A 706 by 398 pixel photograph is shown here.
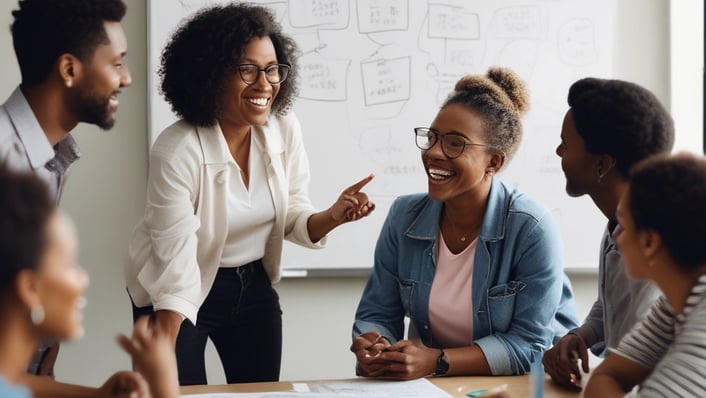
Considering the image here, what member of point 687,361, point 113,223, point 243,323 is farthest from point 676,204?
point 113,223

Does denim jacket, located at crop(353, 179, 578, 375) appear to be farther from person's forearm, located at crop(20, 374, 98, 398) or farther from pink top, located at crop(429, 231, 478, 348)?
person's forearm, located at crop(20, 374, 98, 398)

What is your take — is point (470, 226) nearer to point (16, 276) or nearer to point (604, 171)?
point (604, 171)

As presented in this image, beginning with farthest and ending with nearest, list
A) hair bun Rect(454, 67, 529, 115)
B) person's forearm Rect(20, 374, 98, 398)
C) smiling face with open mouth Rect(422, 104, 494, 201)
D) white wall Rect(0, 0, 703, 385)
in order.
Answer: white wall Rect(0, 0, 703, 385)
hair bun Rect(454, 67, 529, 115)
smiling face with open mouth Rect(422, 104, 494, 201)
person's forearm Rect(20, 374, 98, 398)

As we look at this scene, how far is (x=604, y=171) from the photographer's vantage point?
197 cm

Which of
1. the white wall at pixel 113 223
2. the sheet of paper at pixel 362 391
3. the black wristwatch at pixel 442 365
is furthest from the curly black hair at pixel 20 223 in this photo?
the white wall at pixel 113 223

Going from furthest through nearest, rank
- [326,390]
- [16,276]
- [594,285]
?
[594,285] → [326,390] → [16,276]

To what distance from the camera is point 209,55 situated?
2449 millimetres

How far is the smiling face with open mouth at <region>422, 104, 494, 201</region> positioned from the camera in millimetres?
2256

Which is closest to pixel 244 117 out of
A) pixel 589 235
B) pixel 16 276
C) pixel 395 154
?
pixel 395 154

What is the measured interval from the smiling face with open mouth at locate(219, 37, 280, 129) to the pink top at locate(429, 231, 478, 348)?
63 cm

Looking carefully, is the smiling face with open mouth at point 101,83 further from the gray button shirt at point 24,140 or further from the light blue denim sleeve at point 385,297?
the light blue denim sleeve at point 385,297

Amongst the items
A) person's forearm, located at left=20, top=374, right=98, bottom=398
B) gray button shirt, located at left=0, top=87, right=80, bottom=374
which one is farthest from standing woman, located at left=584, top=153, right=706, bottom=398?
gray button shirt, located at left=0, top=87, right=80, bottom=374

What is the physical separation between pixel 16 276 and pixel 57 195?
1.00m

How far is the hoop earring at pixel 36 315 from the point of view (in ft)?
3.43
